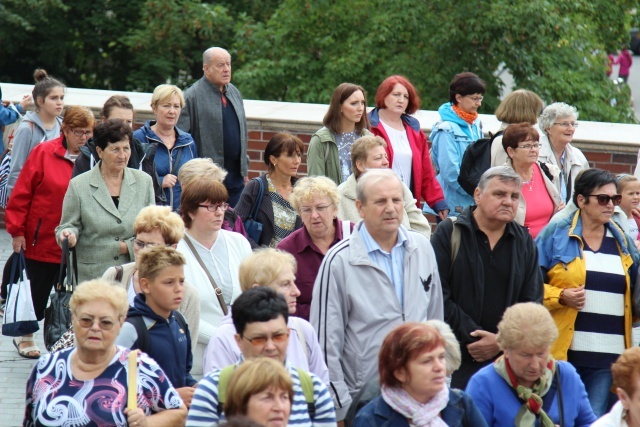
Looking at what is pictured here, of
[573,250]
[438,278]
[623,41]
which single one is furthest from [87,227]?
[623,41]

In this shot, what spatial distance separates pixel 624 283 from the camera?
7.29 m

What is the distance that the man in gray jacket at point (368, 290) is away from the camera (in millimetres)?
6281

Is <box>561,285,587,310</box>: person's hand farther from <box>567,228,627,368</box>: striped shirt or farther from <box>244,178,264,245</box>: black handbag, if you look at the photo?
<box>244,178,264,245</box>: black handbag

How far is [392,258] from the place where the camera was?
643 centimetres

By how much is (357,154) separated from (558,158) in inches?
78.8

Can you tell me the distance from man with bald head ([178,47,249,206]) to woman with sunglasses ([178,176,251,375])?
115 inches

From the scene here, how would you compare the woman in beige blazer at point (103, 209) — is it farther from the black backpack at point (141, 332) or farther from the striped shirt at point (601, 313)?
the striped shirt at point (601, 313)

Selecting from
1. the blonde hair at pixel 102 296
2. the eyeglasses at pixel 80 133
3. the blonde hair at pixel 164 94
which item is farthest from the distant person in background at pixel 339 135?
the blonde hair at pixel 102 296

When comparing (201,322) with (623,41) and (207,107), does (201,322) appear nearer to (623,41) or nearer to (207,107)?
(207,107)

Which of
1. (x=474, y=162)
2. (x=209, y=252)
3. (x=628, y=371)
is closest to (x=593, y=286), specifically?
(x=628, y=371)

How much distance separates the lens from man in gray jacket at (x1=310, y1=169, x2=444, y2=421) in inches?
247

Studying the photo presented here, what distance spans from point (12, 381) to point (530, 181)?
3.88 meters

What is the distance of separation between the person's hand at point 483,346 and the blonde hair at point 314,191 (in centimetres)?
112

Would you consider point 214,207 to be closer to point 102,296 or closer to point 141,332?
point 141,332
